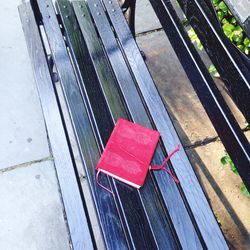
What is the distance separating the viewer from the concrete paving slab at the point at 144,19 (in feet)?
10.1

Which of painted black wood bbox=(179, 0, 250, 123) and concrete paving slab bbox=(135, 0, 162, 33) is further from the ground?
concrete paving slab bbox=(135, 0, 162, 33)

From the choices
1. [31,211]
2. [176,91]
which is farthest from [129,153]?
[176,91]

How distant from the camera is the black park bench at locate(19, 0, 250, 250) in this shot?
138cm

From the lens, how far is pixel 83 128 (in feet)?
5.28

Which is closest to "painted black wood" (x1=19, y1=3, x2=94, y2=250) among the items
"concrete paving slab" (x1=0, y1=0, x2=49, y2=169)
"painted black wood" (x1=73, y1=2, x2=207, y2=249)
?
"painted black wood" (x1=73, y1=2, x2=207, y2=249)

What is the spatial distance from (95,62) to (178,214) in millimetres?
815

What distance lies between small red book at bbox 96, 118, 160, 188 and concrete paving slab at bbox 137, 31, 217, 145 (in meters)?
0.93

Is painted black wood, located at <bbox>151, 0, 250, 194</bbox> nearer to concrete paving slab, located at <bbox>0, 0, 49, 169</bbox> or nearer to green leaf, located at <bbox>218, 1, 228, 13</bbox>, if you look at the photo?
green leaf, located at <bbox>218, 1, 228, 13</bbox>

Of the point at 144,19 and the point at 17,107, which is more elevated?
the point at 144,19

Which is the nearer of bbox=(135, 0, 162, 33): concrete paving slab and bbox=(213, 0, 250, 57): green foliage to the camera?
bbox=(213, 0, 250, 57): green foliage

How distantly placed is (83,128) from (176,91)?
126 centimetres

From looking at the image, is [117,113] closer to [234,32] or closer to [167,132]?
[167,132]

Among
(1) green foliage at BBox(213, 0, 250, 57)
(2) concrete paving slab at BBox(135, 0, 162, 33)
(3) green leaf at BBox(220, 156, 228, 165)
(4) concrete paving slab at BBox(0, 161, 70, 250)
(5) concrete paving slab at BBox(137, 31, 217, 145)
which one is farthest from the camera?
(2) concrete paving slab at BBox(135, 0, 162, 33)

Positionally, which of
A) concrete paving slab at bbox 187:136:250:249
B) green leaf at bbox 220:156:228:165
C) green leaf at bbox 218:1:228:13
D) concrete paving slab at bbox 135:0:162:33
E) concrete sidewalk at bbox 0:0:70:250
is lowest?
concrete paving slab at bbox 187:136:250:249
